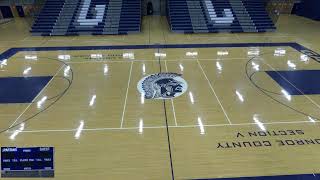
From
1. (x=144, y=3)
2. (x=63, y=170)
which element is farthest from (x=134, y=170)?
(x=144, y=3)

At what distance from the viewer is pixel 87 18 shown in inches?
775

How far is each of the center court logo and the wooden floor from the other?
0.87ft

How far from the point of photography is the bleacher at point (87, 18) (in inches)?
738

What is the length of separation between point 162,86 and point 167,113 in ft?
6.88

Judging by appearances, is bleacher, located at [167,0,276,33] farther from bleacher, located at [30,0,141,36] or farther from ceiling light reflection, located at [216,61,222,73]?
ceiling light reflection, located at [216,61,222,73]

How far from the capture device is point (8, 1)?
23766 millimetres

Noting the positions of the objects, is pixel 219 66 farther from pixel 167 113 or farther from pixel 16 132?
pixel 16 132

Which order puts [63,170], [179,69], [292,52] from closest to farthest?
[63,170] < [179,69] < [292,52]

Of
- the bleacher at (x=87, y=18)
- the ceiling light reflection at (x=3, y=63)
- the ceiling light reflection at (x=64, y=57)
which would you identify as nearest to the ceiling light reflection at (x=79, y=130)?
the ceiling light reflection at (x=64, y=57)

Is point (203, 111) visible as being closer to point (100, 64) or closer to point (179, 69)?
point (179, 69)

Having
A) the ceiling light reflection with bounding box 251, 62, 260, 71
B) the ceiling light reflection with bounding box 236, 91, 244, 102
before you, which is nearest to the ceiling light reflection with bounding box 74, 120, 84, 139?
the ceiling light reflection with bounding box 236, 91, 244, 102

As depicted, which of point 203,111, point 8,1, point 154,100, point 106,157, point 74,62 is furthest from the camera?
point 8,1

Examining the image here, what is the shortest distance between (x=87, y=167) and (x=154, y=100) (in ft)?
12.8
